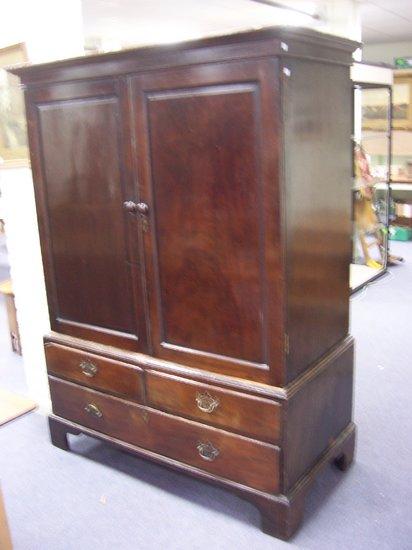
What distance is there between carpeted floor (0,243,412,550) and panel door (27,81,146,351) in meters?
0.58

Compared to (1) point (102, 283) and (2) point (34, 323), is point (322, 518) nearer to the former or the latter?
(1) point (102, 283)

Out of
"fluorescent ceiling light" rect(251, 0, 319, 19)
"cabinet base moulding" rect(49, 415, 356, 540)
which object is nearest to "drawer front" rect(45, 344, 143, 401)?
"cabinet base moulding" rect(49, 415, 356, 540)

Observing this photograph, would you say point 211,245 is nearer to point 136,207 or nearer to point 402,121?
point 136,207

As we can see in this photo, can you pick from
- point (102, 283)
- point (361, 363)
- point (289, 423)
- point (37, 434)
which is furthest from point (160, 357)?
point (361, 363)

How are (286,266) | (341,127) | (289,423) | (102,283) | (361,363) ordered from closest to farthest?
(286,266) → (289,423) → (341,127) → (102,283) → (361,363)

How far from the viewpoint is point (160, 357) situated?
6.51ft

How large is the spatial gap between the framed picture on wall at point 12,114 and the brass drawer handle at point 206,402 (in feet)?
4.07

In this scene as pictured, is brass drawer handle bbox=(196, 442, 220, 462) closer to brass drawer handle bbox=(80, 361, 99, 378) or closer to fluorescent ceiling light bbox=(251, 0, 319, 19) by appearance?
brass drawer handle bbox=(80, 361, 99, 378)

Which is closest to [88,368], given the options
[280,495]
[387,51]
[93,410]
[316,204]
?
[93,410]

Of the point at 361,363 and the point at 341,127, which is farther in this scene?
the point at 361,363

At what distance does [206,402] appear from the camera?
6.18 ft

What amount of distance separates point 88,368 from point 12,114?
1.15 metres

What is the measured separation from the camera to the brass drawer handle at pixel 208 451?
191 cm

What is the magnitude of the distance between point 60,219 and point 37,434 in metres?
1.08
